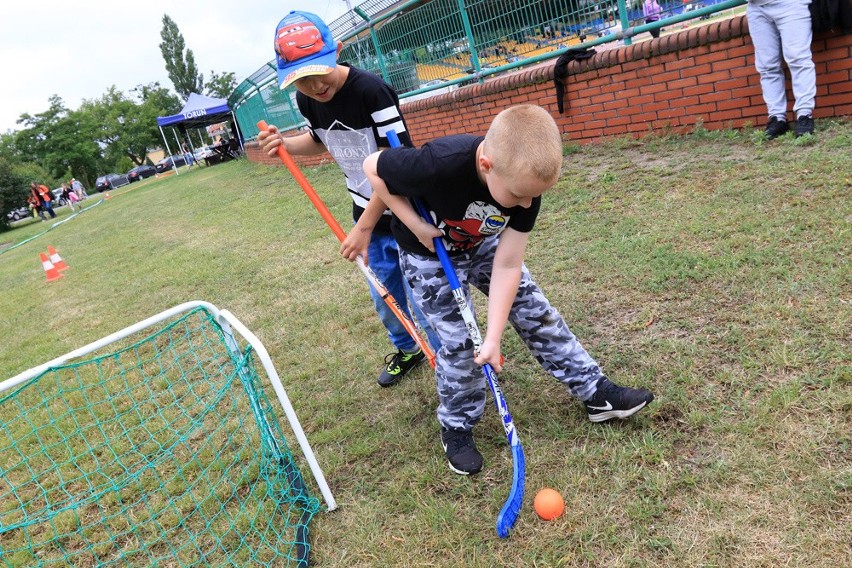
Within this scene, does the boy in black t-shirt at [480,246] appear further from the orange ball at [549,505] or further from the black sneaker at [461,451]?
the orange ball at [549,505]

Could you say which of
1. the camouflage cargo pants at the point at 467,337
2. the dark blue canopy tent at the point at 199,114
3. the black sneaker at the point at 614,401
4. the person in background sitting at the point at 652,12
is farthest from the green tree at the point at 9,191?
the black sneaker at the point at 614,401

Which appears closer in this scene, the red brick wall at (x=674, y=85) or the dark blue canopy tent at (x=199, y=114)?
the red brick wall at (x=674, y=85)

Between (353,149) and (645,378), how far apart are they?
63.1 inches

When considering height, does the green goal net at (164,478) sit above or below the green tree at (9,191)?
below

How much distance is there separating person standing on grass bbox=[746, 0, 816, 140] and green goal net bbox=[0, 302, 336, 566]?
4157 mm

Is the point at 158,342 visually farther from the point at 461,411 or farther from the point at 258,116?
the point at 258,116

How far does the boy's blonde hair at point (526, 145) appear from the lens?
5.76ft

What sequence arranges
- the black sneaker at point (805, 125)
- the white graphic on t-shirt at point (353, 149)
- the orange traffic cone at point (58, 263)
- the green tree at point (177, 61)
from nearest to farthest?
the white graphic on t-shirt at point (353, 149), the black sneaker at point (805, 125), the orange traffic cone at point (58, 263), the green tree at point (177, 61)

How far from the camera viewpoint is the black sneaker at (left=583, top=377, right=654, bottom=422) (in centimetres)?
228

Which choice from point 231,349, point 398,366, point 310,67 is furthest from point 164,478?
point 310,67

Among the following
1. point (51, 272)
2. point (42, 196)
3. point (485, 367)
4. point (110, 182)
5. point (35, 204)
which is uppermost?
point (110, 182)

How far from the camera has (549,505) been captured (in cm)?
198

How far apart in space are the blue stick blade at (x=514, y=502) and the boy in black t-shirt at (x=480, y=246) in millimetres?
247

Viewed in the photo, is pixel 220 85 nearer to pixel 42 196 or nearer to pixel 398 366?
pixel 42 196
